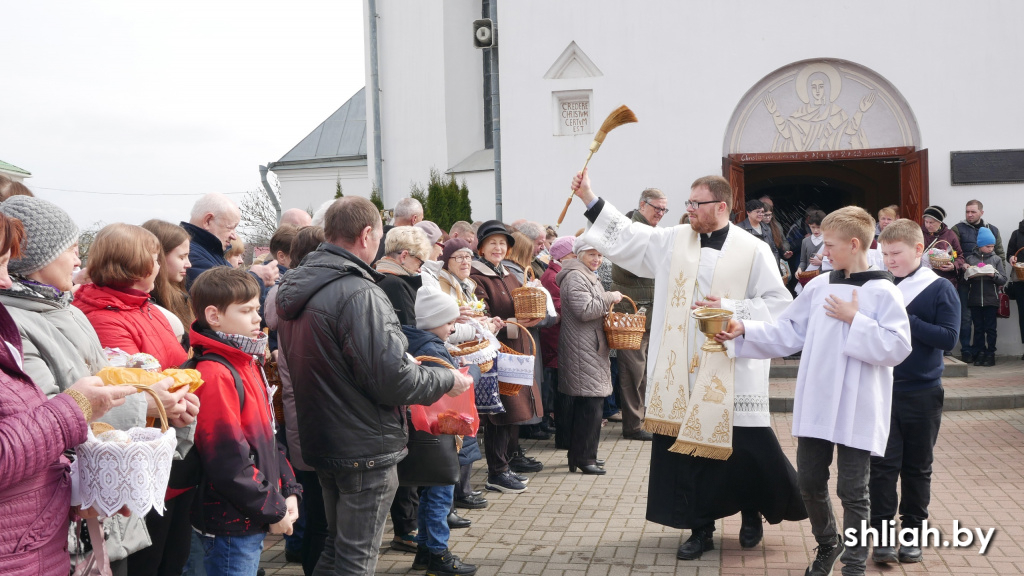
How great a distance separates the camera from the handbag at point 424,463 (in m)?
4.26

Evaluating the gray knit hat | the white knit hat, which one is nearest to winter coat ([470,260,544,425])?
the white knit hat

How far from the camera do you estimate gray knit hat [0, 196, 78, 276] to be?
2.80 m

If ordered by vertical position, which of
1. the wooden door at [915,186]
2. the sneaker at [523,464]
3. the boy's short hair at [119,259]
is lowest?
the sneaker at [523,464]

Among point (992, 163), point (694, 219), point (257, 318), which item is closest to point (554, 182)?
point (992, 163)

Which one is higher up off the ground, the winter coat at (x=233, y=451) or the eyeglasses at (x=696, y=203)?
the eyeglasses at (x=696, y=203)

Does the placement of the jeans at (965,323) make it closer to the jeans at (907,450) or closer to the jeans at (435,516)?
the jeans at (907,450)

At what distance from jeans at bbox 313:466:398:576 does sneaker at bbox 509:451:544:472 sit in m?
3.97

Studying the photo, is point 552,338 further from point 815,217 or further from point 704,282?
point 815,217

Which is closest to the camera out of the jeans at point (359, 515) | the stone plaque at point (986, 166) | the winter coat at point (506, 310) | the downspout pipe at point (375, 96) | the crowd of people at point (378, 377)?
the crowd of people at point (378, 377)

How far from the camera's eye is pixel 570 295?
7625 millimetres

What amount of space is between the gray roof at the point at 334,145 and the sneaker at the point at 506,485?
21372mm

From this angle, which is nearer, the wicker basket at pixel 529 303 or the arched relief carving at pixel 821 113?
the wicker basket at pixel 529 303

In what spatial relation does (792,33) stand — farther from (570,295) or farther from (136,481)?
(136,481)

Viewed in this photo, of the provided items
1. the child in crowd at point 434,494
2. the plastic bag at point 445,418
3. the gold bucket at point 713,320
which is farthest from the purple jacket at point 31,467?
the gold bucket at point 713,320
